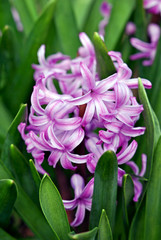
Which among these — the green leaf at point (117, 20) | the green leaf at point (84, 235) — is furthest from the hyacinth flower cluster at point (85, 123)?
the green leaf at point (117, 20)

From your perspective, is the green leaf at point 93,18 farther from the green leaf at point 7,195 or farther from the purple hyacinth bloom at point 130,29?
the green leaf at point 7,195

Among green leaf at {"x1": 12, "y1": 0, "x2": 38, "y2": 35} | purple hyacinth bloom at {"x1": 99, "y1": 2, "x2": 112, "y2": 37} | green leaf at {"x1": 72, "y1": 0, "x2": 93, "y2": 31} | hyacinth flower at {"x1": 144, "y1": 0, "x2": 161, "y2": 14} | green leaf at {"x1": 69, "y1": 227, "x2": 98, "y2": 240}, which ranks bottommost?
green leaf at {"x1": 69, "y1": 227, "x2": 98, "y2": 240}

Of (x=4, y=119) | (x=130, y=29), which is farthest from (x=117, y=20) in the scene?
(x=4, y=119)

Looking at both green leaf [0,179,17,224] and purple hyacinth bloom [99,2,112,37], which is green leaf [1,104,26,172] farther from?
purple hyacinth bloom [99,2,112,37]

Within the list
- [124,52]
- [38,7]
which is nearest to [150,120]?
[124,52]

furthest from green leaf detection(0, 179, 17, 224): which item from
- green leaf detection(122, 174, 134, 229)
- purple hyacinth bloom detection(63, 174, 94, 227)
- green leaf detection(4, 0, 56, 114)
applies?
green leaf detection(4, 0, 56, 114)

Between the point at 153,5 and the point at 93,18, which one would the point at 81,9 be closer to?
the point at 93,18
